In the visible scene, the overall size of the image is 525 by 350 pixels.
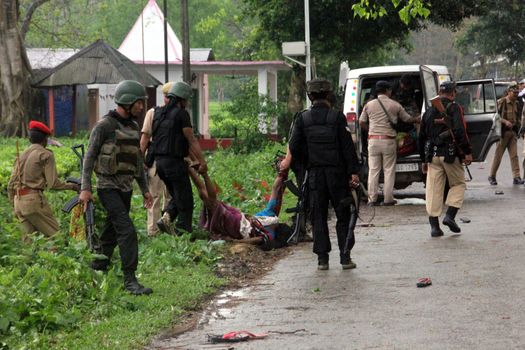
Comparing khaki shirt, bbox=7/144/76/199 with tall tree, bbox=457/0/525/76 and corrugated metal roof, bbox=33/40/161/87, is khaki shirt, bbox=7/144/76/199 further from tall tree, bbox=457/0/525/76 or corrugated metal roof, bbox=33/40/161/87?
tall tree, bbox=457/0/525/76

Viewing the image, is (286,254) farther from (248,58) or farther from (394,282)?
(248,58)

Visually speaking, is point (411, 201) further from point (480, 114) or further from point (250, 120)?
point (250, 120)

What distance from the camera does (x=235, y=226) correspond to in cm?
1327

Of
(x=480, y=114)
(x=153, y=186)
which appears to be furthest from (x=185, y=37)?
(x=153, y=186)

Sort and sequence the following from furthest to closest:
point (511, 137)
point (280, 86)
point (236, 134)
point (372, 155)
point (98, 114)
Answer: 1. point (280, 86)
2. point (98, 114)
3. point (236, 134)
4. point (511, 137)
5. point (372, 155)

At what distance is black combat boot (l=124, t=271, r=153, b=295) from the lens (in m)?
9.69

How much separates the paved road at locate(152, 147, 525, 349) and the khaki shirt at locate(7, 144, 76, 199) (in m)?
2.55

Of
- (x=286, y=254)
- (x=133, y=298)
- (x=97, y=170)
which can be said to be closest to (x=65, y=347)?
(x=133, y=298)

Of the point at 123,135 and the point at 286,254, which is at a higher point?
the point at 123,135

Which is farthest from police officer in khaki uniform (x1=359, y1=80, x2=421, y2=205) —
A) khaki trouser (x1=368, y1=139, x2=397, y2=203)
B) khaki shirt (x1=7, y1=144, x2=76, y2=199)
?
khaki shirt (x1=7, y1=144, x2=76, y2=199)

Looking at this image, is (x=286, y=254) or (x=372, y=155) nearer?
(x=286, y=254)

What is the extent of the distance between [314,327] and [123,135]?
8.77 ft

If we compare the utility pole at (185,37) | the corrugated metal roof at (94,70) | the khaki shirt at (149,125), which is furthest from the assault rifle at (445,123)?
the corrugated metal roof at (94,70)

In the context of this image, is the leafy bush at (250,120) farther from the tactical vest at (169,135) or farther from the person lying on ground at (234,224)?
the tactical vest at (169,135)
